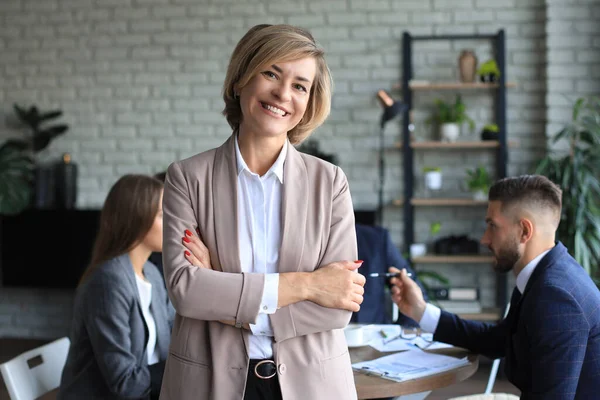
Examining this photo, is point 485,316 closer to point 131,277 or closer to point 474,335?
point 474,335

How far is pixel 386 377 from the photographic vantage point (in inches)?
77.6

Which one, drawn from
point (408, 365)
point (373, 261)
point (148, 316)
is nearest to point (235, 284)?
point (408, 365)

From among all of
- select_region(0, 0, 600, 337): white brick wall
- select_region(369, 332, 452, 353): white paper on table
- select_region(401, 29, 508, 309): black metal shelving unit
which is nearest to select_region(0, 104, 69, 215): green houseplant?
select_region(0, 0, 600, 337): white brick wall

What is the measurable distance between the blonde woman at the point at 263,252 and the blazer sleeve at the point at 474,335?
897 mm

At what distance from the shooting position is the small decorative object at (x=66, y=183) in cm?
546

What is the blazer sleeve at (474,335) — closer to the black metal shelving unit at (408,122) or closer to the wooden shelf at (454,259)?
the wooden shelf at (454,259)

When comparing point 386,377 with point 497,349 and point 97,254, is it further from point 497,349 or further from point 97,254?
point 97,254

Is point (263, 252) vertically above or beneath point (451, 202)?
above

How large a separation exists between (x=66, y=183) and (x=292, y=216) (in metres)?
4.41

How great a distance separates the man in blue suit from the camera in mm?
1834

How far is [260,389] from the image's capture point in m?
1.36

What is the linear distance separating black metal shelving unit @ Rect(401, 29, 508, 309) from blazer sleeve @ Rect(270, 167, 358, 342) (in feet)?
12.0

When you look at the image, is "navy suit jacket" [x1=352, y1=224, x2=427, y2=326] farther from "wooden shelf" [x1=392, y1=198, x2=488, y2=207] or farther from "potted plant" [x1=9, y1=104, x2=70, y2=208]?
"potted plant" [x1=9, y1=104, x2=70, y2=208]

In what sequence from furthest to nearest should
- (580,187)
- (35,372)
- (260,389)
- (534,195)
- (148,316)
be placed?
1. (580,187)
2. (148,316)
3. (35,372)
4. (534,195)
5. (260,389)
